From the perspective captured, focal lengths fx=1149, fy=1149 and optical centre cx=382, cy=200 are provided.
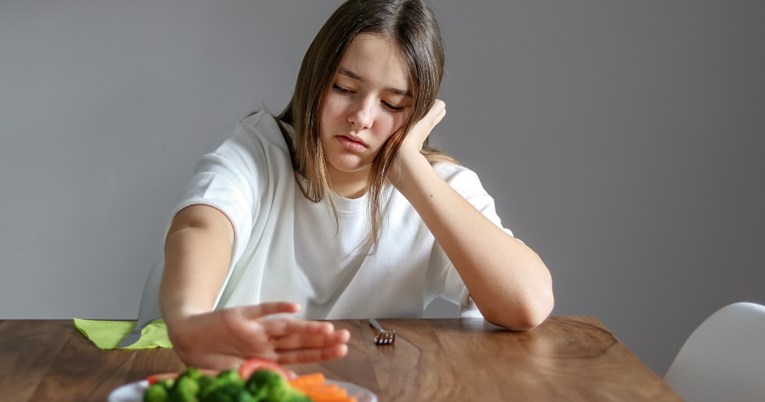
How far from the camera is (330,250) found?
2051 millimetres

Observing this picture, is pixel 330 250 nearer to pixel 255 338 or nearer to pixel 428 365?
pixel 428 365

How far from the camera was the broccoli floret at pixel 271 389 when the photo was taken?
0.95 meters

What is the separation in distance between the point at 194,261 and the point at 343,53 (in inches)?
19.4

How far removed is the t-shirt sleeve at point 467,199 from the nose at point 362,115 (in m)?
0.30

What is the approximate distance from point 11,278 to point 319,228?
156cm

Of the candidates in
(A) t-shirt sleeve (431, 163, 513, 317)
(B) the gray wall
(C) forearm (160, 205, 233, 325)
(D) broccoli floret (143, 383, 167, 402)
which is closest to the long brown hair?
(A) t-shirt sleeve (431, 163, 513, 317)

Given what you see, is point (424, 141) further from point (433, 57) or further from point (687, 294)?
point (687, 294)

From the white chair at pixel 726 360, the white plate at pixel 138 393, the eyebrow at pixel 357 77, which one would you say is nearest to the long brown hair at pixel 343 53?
the eyebrow at pixel 357 77

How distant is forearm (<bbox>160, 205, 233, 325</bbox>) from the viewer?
1.41m

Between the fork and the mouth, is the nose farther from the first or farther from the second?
the fork

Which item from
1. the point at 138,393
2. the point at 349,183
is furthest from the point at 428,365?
the point at 349,183

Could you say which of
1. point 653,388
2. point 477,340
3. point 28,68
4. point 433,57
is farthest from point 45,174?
point 653,388

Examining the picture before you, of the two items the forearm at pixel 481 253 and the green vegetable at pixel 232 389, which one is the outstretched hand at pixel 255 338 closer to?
the green vegetable at pixel 232 389

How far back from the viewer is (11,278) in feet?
10.8
